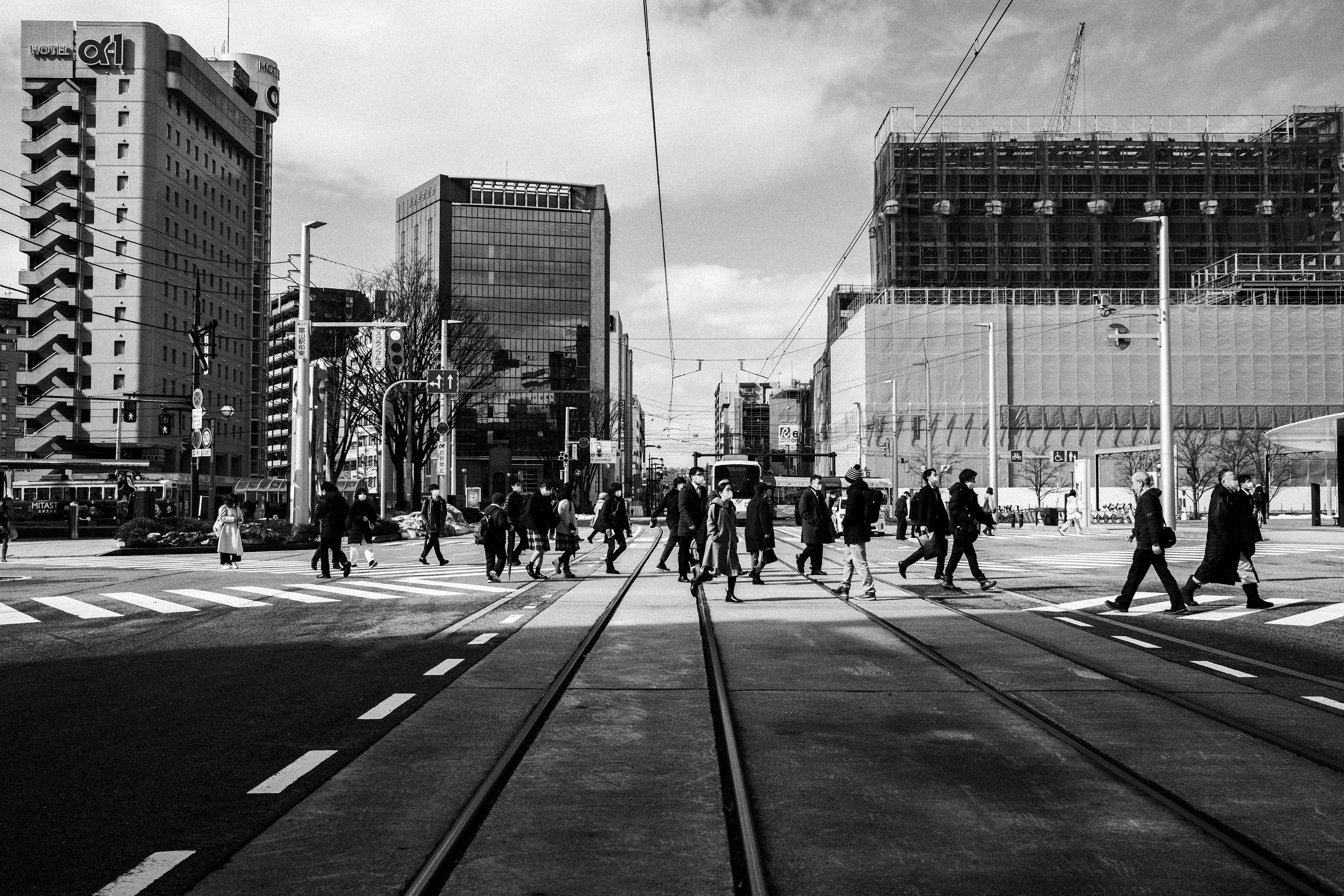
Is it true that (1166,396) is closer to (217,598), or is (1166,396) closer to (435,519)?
(435,519)

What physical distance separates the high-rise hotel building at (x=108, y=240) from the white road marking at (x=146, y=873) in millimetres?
76849

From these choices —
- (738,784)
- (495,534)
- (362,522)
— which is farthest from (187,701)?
(362,522)

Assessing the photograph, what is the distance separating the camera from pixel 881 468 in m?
83.9

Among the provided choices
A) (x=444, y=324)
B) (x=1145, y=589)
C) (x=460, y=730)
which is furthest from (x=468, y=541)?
(x=460, y=730)

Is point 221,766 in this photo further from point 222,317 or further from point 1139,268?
point 222,317

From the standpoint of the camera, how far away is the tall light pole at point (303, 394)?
32.6 metres

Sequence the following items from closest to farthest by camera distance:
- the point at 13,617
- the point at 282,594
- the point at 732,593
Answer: the point at 13,617 → the point at 732,593 → the point at 282,594

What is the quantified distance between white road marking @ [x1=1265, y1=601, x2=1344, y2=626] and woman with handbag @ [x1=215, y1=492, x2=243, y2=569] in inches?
734

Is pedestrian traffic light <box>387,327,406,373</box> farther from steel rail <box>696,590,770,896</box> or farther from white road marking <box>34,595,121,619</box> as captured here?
steel rail <box>696,590,770,896</box>

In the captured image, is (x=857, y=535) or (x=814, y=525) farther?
(x=814, y=525)

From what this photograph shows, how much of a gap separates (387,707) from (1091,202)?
8903 centimetres

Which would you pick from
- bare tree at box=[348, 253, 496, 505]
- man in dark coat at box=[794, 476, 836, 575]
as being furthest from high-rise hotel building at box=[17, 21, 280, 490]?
man in dark coat at box=[794, 476, 836, 575]

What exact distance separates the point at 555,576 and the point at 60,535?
2659 centimetres

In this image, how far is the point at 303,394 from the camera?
33.0 meters
